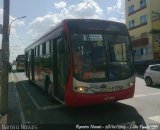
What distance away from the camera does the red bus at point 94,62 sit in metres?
9.58

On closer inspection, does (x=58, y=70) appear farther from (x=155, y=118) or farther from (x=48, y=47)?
(x=155, y=118)

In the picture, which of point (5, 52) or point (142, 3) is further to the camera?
point (142, 3)

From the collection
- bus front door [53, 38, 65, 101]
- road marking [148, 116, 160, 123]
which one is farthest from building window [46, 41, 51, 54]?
road marking [148, 116, 160, 123]

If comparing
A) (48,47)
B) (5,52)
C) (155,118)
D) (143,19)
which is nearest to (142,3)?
(143,19)

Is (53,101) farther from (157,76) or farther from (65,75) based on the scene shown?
(157,76)

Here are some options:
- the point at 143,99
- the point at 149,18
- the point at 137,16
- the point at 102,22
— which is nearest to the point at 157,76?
the point at 143,99

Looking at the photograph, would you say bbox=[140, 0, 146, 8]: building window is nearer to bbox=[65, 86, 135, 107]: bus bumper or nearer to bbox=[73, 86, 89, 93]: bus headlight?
bbox=[65, 86, 135, 107]: bus bumper

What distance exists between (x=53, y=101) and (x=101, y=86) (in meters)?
4.07

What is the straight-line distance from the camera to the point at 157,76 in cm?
1900

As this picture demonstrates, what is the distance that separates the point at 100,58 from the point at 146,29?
37646mm

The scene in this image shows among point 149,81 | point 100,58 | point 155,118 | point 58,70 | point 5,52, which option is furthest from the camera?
point 149,81

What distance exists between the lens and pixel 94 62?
9688mm

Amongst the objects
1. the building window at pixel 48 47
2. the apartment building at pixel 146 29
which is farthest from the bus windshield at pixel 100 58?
the apartment building at pixel 146 29

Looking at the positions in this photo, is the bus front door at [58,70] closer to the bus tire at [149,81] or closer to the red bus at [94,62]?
the red bus at [94,62]
